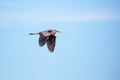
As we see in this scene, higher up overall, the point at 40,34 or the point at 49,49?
the point at 40,34

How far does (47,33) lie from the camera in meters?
6.28

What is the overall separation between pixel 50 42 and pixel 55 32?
0.63 m

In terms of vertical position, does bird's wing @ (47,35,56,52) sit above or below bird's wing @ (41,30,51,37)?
below

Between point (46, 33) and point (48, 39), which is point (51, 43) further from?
point (46, 33)

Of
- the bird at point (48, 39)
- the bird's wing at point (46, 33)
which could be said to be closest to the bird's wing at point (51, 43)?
the bird at point (48, 39)

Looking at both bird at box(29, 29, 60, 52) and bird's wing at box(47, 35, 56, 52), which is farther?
Answer: bird's wing at box(47, 35, 56, 52)

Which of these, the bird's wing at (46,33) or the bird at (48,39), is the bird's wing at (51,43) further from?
the bird's wing at (46,33)

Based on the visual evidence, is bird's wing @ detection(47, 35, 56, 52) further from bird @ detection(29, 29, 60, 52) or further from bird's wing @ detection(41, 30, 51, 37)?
bird's wing @ detection(41, 30, 51, 37)

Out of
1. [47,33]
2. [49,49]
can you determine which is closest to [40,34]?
[47,33]

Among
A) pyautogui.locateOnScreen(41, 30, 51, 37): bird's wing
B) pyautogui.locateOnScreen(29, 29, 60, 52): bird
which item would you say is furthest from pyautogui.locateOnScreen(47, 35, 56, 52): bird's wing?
pyautogui.locateOnScreen(41, 30, 51, 37): bird's wing

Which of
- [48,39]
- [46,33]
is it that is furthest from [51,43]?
[46,33]

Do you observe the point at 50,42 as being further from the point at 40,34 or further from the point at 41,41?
the point at 40,34

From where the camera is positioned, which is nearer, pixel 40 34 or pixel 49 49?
pixel 40 34

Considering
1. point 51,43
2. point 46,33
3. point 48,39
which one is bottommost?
point 51,43
